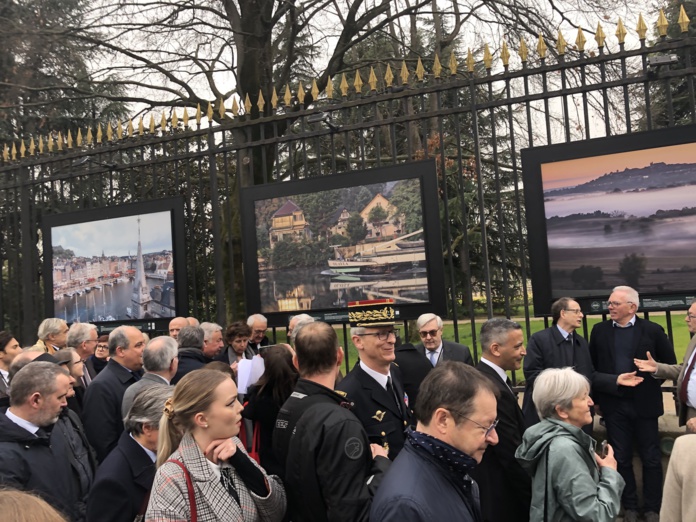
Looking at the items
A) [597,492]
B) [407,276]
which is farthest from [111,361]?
[597,492]

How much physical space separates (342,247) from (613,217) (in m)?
2.87

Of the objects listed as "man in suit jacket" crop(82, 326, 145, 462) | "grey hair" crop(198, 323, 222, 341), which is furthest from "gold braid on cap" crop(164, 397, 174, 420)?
"grey hair" crop(198, 323, 222, 341)

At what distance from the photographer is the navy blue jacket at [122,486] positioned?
9.44 feet

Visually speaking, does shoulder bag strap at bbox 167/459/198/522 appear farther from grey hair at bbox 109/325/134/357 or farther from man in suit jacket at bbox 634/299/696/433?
man in suit jacket at bbox 634/299/696/433

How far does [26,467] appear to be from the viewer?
10.8ft

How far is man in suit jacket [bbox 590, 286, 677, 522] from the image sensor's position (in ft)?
18.5

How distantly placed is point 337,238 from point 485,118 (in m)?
9.87

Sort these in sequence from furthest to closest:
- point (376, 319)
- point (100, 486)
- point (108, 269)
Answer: point (108, 269)
point (376, 319)
point (100, 486)

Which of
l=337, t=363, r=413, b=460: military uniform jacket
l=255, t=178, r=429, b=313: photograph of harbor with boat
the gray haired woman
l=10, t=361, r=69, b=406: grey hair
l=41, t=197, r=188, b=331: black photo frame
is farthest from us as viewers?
l=41, t=197, r=188, b=331: black photo frame

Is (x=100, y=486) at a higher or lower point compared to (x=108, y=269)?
lower

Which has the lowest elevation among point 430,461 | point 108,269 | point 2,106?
point 430,461

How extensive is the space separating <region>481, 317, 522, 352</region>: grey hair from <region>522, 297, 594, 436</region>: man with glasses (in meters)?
1.65

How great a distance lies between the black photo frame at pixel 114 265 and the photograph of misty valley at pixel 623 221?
15.1 feet

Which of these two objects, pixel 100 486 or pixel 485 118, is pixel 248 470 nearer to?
pixel 100 486
